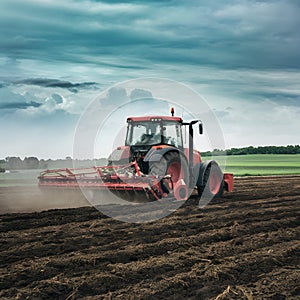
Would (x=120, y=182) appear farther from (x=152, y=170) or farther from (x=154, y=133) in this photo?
(x=154, y=133)

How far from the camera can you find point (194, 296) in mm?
5199

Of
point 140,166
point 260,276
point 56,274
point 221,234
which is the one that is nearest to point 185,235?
point 221,234

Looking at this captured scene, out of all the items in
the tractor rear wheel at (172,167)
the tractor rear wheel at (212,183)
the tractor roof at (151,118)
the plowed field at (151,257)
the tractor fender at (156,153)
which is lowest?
the plowed field at (151,257)

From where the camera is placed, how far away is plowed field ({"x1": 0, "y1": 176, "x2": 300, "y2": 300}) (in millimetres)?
5371

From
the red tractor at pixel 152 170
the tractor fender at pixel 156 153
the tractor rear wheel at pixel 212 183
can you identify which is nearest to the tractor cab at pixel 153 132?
the red tractor at pixel 152 170

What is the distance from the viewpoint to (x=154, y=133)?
12.9m

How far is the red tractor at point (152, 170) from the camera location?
11.7 metres

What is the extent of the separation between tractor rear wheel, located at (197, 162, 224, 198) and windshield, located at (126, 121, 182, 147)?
1161mm

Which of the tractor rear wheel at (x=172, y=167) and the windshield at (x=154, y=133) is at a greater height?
the windshield at (x=154, y=133)

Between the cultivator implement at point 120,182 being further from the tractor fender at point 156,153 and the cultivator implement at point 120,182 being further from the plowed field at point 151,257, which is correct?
the plowed field at point 151,257

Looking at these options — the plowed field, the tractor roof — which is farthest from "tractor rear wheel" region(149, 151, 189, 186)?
the plowed field

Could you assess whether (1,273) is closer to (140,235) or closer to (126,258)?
(126,258)

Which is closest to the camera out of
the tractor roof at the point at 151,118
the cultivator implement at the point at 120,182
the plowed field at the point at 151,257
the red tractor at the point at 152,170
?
the plowed field at the point at 151,257

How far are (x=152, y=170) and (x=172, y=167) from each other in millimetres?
637
